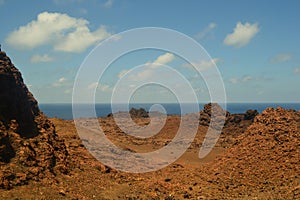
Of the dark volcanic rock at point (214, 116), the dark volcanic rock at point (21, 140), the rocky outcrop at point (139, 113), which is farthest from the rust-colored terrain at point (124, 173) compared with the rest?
the rocky outcrop at point (139, 113)

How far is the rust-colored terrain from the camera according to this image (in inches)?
666

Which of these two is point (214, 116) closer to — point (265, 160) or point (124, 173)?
point (265, 160)

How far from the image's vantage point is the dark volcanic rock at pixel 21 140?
1661cm

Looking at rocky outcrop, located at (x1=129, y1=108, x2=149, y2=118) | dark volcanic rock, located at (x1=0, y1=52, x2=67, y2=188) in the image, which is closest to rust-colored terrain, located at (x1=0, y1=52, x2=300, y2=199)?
dark volcanic rock, located at (x1=0, y1=52, x2=67, y2=188)

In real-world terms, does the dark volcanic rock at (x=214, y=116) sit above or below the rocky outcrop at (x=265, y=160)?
above

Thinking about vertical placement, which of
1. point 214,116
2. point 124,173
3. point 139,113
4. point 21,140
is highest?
point 139,113

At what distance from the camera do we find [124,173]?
79.2 ft

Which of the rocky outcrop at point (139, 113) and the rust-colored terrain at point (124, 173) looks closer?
the rust-colored terrain at point (124, 173)

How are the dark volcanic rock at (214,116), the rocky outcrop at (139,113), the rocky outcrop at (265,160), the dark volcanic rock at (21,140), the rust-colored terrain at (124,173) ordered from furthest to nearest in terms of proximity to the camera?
the rocky outcrop at (139,113) < the dark volcanic rock at (214,116) < the rocky outcrop at (265,160) < the rust-colored terrain at (124,173) < the dark volcanic rock at (21,140)

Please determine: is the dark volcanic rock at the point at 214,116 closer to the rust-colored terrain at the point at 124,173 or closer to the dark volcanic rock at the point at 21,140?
the rust-colored terrain at the point at 124,173

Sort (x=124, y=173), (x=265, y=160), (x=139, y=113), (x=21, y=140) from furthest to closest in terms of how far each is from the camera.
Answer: (x=139, y=113) < (x=265, y=160) < (x=124, y=173) < (x=21, y=140)

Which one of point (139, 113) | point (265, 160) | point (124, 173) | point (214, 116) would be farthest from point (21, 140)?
point (139, 113)

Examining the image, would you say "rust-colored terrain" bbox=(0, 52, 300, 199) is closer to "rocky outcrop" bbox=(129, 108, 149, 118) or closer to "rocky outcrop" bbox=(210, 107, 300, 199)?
"rocky outcrop" bbox=(210, 107, 300, 199)

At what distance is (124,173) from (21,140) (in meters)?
8.50
